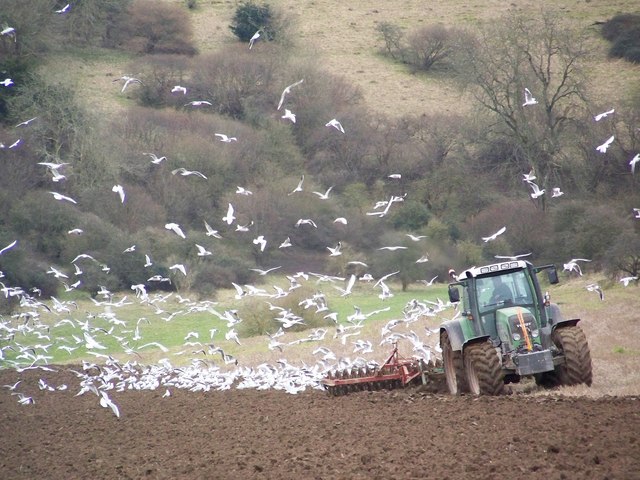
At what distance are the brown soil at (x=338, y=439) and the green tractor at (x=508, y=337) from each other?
1.47 feet

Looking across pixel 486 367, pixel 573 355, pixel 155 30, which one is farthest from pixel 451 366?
pixel 155 30

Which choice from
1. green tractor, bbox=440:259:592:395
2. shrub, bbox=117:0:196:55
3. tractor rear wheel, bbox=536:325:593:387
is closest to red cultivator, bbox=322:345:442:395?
green tractor, bbox=440:259:592:395

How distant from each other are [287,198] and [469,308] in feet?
115

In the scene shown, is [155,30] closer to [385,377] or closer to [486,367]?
[385,377]

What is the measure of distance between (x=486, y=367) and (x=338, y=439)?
2.64 meters

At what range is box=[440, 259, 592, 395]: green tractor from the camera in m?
14.0

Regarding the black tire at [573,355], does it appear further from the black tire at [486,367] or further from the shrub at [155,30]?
the shrub at [155,30]

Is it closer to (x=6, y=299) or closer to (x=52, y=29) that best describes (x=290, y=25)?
(x=52, y=29)

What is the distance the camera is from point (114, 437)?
1554 cm

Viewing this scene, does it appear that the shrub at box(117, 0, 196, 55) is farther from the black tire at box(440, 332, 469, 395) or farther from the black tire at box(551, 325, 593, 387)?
the black tire at box(551, 325, 593, 387)

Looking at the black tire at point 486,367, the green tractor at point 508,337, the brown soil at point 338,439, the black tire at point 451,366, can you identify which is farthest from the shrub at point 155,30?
the black tire at point 486,367

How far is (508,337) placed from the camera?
14359mm

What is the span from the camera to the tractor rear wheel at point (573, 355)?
14000mm

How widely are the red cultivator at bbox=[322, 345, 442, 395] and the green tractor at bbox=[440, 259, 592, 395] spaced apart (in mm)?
986
